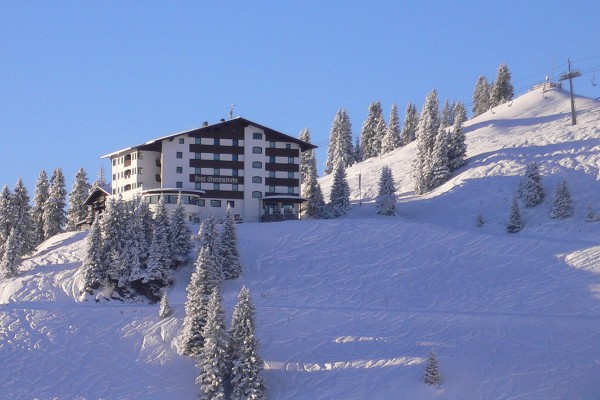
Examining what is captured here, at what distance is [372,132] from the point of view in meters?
155

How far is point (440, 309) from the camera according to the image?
209 feet

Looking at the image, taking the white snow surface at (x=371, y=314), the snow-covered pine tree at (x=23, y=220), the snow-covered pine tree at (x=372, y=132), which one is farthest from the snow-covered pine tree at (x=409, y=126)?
the snow-covered pine tree at (x=23, y=220)

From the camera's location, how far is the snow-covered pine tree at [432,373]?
169 ft

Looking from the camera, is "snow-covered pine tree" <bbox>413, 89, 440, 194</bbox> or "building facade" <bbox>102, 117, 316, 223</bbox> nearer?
"building facade" <bbox>102, 117, 316, 223</bbox>

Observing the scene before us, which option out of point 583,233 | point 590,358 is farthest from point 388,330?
point 583,233

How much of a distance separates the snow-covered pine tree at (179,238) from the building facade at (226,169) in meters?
18.2

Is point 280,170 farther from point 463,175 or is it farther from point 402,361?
point 402,361

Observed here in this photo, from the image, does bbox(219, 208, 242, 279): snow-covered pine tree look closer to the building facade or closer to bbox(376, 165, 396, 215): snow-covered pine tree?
the building facade

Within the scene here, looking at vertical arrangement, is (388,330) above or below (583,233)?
below

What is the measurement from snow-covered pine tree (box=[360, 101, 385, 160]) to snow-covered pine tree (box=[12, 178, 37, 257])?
238 ft

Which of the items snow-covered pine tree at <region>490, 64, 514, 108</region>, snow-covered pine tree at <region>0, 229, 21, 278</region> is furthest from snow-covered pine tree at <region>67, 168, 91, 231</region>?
snow-covered pine tree at <region>490, 64, 514, 108</region>

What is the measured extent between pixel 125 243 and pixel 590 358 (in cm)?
3659

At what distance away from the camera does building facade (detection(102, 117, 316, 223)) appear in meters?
92.9

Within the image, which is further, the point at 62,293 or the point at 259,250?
the point at 259,250
